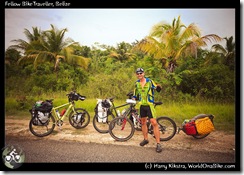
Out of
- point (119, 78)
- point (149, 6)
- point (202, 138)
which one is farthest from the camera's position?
point (119, 78)

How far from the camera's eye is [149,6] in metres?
3.79

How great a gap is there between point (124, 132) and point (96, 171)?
1.09 m

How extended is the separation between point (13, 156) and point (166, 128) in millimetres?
3620

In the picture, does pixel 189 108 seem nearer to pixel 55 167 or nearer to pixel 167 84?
pixel 167 84

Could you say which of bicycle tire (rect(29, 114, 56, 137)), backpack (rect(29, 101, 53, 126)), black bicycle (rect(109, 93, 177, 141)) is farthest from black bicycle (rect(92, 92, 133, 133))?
backpack (rect(29, 101, 53, 126))

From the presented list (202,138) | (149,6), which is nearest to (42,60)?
(149,6)

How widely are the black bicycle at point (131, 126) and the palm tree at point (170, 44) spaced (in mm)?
1771

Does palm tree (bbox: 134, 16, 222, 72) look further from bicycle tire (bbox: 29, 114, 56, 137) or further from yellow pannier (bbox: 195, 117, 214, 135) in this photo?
bicycle tire (bbox: 29, 114, 56, 137)

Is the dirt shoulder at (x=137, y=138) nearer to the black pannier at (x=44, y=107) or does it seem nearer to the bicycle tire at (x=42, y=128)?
the bicycle tire at (x=42, y=128)

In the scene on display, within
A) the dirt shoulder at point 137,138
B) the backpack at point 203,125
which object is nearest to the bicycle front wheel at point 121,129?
the dirt shoulder at point 137,138

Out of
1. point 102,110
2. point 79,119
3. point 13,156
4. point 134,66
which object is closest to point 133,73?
point 134,66

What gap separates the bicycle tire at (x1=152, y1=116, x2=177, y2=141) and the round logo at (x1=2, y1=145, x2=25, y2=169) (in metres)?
→ 3.21

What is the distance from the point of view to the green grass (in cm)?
443

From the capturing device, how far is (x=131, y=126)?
399cm
